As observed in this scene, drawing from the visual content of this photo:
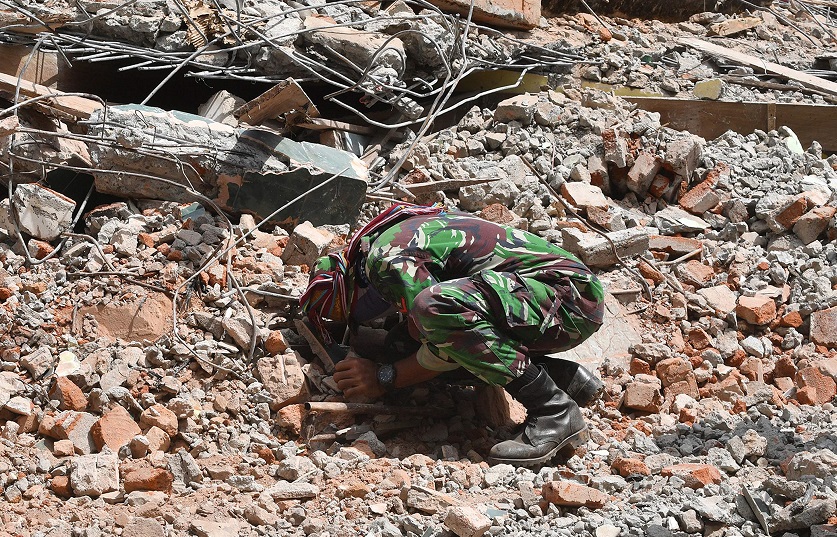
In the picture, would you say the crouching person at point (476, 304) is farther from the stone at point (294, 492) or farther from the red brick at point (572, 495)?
the stone at point (294, 492)

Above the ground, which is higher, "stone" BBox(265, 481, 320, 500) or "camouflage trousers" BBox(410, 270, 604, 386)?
"camouflage trousers" BBox(410, 270, 604, 386)

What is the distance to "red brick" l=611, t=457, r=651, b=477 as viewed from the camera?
3623 mm

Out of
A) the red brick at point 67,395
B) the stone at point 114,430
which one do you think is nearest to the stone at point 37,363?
the red brick at point 67,395

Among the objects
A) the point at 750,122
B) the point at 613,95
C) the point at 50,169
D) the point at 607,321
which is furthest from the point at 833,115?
the point at 50,169

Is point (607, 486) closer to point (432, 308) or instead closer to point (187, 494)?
point (432, 308)

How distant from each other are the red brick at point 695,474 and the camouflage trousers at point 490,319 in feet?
2.16

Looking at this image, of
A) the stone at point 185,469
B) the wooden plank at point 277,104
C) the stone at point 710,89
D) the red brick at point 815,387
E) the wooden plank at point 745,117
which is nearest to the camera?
the stone at point 185,469

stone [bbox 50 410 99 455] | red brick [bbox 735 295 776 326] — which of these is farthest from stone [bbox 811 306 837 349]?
stone [bbox 50 410 99 455]

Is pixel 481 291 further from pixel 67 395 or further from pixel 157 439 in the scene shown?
pixel 67 395

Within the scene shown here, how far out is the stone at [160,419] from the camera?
3.79m

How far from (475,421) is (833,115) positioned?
3685mm

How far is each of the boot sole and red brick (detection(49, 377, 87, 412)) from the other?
64.6 inches

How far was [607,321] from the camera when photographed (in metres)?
4.81

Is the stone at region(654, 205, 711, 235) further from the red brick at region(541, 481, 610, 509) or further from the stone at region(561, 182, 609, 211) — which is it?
the red brick at region(541, 481, 610, 509)
